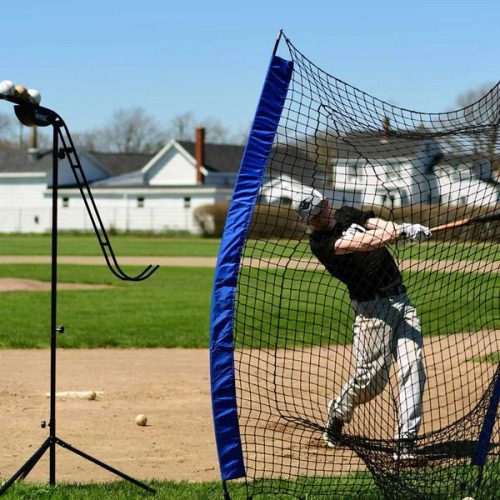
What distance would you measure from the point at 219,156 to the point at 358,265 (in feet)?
246

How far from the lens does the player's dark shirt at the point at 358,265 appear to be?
24.4 ft

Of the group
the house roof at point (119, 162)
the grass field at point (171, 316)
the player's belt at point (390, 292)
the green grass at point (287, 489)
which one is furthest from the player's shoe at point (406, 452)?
the house roof at point (119, 162)

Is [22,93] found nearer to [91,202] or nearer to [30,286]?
[91,202]

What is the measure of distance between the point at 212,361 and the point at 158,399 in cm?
467

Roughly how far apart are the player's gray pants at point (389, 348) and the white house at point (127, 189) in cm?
6136

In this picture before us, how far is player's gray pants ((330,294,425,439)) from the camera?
770 cm

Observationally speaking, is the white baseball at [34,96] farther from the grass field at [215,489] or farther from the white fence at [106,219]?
the white fence at [106,219]

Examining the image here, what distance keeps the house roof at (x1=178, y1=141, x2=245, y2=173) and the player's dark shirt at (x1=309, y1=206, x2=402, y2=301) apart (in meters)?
71.8

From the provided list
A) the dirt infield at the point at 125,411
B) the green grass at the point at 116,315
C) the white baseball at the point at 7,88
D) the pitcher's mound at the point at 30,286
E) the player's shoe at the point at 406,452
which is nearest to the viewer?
the white baseball at the point at 7,88

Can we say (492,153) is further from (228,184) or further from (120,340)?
(228,184)

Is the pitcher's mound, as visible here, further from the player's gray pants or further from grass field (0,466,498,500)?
grass field (0,466,498,500)

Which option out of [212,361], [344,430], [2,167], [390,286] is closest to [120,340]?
[344,430]

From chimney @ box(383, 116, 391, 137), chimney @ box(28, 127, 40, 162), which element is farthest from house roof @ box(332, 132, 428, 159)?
chimney @ box(28, 127, 40, 162)

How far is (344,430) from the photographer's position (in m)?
8.61
